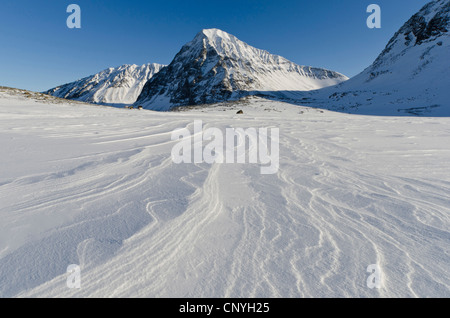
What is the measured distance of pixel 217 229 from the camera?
2145mm

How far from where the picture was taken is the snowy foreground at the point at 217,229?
59.6 inches

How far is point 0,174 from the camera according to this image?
10.6 ft

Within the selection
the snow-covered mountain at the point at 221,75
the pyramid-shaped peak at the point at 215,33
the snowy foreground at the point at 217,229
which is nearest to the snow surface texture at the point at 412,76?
the snowy foreground at the point at 217,229

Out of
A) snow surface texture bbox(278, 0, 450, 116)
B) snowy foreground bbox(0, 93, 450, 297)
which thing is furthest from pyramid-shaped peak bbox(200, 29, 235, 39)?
snowy foreground bbox(0, 93, 450, 297)

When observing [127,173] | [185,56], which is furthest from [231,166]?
[185,56]

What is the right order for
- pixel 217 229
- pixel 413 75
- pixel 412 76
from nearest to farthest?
pixel 217 229
pixel 412 76
pixel 413 75

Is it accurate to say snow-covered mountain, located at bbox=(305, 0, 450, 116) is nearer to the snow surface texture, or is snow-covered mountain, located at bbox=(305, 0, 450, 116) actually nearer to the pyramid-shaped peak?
the snow surface texture

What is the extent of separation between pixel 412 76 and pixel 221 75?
76.8 meters

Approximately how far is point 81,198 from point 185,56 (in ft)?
522

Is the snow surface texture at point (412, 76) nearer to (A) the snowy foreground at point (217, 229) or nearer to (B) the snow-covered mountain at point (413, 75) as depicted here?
(B) the snow-covered mountain at point (413, 75)

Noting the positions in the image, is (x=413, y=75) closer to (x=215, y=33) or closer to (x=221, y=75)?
(x=221, y=75)

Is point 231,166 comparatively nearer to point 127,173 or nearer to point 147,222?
point 127,173

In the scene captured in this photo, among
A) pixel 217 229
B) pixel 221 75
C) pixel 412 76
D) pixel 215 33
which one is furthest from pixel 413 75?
pixel 215 33

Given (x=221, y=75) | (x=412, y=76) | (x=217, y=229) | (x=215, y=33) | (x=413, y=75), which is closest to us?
(x=217, y=229)
